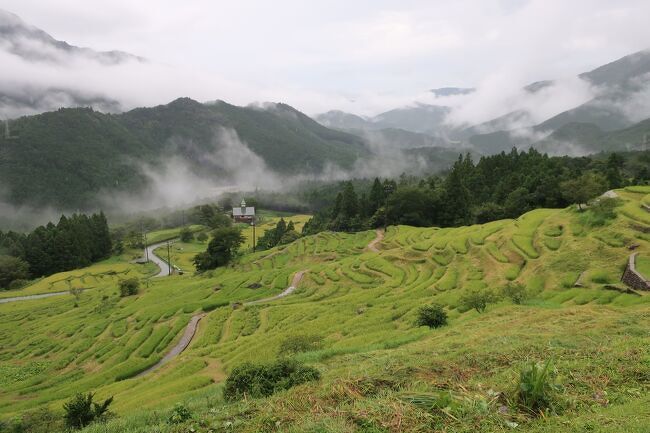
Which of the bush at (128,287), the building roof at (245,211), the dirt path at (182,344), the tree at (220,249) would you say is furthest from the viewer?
the building roof at (245,211)

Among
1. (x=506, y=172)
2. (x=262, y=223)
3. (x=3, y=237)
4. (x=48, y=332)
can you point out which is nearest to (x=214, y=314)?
(x=48, y=332)

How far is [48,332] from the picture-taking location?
164 feet

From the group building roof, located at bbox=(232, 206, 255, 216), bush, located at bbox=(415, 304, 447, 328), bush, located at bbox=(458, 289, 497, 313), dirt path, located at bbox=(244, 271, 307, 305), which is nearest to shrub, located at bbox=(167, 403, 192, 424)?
bush, located at bbox=(415, 304, 447, 328)

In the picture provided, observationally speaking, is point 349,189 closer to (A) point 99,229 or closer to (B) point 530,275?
(B) point 530,275

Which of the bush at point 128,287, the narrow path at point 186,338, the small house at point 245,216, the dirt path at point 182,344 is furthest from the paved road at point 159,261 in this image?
the dirt path at point 182,344

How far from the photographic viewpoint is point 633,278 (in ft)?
87.5

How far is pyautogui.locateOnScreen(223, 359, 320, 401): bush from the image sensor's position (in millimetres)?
10766

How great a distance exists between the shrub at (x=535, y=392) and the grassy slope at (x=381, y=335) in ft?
1.27

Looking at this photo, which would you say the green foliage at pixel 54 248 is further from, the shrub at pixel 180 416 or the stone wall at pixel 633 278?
the stone wall at pixel 633 278

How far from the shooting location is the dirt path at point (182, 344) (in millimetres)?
32603

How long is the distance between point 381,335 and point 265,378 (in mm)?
13607

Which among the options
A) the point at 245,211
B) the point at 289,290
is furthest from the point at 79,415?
the point at 245,211

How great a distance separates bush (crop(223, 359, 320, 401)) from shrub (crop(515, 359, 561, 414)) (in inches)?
228

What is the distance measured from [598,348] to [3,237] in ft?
550
